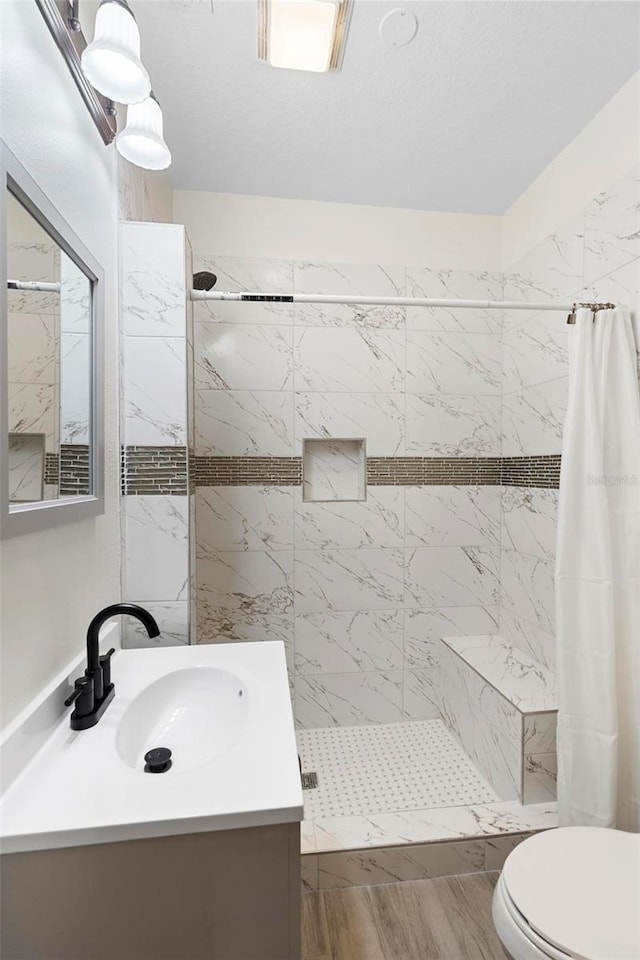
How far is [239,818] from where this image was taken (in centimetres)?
68

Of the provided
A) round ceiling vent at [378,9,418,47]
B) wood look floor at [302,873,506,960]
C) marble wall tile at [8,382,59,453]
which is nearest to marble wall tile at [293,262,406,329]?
round ceiling vent at [378,9,418,47]

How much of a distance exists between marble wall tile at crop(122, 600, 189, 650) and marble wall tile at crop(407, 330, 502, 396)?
62.9 inches

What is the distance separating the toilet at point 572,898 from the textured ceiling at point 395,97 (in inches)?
92.7

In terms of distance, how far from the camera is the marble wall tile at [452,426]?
249cm

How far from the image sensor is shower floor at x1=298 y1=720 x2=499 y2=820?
1.83 metres

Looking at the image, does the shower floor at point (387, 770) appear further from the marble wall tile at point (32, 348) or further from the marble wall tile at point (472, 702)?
the marble wall tile at point (32, 348)

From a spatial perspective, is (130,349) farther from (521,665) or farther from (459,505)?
(521,665)

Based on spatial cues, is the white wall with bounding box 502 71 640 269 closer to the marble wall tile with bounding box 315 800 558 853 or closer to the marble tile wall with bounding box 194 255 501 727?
the marble tile wall with bounding box 194 255 501 727

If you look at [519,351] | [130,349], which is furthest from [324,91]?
[519,351]

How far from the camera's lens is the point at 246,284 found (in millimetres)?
2355

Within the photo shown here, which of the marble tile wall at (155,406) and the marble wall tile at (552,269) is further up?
the marble wall tile at (552,269)

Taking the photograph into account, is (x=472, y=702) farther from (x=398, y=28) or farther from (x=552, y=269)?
(x=398, y=28)

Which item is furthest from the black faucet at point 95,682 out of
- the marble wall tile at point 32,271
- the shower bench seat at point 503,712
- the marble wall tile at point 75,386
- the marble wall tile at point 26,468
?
the shower bench seat at point 503,712

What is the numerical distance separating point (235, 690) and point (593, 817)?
128 cm
